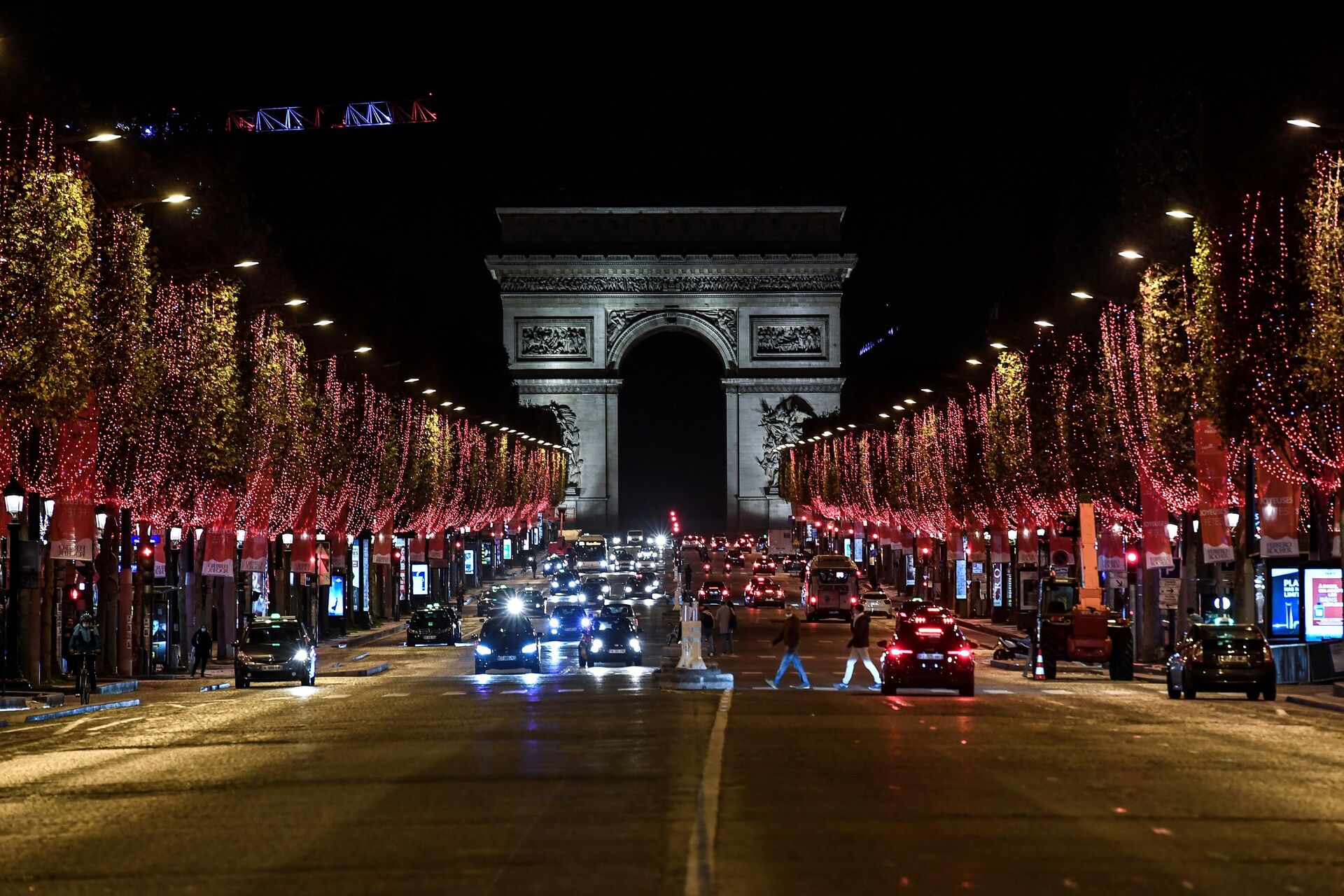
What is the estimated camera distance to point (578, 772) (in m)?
21.2

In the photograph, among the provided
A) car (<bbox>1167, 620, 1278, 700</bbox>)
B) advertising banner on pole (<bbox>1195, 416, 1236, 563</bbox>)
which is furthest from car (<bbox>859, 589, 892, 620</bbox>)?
car (<bbox>1167, 620, 1278, 700</bbox>)

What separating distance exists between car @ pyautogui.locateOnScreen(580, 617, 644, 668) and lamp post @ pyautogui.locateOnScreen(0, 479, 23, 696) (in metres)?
14.0

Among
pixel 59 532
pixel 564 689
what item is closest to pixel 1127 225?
pixel 564 689

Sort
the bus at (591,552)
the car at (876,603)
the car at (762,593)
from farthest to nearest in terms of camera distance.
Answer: the bus at (591,552), the car at (762,593), the car at (876,603)

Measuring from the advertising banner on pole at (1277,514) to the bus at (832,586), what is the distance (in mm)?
41451

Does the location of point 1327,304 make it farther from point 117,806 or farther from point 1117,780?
point 117,806

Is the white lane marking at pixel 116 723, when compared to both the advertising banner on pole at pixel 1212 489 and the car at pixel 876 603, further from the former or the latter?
the car at pixel 876 603

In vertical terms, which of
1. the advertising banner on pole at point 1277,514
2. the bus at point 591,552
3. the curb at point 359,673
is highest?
the advertising banner on pole at point 1277,514

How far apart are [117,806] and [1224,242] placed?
26.7 m

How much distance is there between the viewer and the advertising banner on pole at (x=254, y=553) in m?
54.5

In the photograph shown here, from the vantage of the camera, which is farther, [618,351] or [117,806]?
[618,351]

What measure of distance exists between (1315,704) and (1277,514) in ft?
17.8

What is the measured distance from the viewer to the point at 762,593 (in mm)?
93812

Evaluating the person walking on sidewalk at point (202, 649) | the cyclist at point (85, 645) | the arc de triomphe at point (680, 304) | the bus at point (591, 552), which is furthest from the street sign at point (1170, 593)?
the arc de triomphe at point (680, 304)
